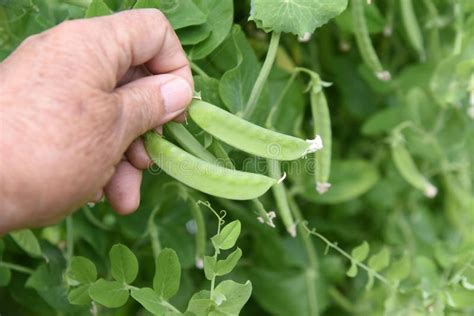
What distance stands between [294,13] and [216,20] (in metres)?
0.12

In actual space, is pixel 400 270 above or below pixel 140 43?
below

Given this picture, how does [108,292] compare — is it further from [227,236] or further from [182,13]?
[182,13]

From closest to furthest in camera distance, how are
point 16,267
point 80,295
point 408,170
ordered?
point 80,295 < point 16,267 < point 408,170

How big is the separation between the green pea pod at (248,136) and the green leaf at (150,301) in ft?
0.64

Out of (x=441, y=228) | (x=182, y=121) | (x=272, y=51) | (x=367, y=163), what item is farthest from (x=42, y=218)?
(x=441, y=228)

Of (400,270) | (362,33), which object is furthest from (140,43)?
(400,270)

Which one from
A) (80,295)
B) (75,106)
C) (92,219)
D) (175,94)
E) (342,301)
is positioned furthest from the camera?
(342,301)

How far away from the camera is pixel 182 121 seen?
75cm

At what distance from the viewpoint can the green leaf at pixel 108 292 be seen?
29.7 inches

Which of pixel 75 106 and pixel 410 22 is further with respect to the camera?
pixel 410 22

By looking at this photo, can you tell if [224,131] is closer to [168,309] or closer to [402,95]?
[168,309]

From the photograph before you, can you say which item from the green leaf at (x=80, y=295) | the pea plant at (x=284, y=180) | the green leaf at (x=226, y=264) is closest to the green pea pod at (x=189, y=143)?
the pea plant at (x=284, y=180)

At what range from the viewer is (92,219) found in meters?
1.03

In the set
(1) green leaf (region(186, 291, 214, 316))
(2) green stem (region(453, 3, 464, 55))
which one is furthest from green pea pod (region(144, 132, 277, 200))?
(2) green stem (region(453, 3, 464, 55))
